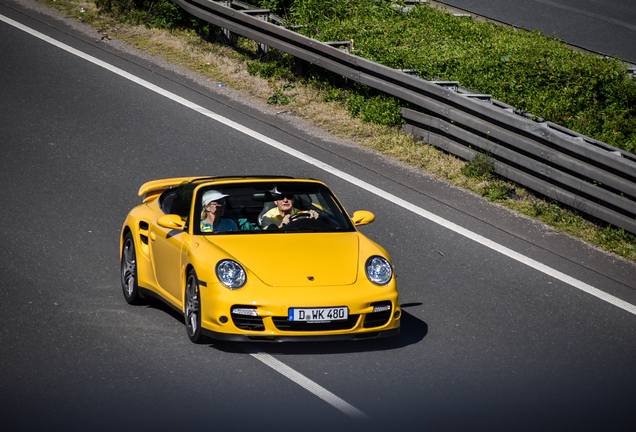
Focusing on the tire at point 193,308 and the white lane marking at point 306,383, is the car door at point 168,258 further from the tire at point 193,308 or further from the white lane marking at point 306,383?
the white lane marking at point 306,383

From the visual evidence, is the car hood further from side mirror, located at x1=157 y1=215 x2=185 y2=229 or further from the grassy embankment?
Answer: the grassy embankment

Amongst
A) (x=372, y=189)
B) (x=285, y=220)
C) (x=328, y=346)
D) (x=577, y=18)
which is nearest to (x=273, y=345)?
(x=328, y=346)

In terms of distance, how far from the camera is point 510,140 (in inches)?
425

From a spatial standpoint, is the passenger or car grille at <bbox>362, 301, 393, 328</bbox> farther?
the passenger

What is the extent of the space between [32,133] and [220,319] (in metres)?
6.85

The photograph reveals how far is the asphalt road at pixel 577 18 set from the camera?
17.4m

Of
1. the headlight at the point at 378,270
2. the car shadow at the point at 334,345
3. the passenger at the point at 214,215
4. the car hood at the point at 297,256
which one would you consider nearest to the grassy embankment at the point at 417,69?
the car shadow at the point at 334,345

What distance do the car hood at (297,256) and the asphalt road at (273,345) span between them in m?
0.63

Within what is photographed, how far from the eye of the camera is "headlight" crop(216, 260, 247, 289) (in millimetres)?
6402

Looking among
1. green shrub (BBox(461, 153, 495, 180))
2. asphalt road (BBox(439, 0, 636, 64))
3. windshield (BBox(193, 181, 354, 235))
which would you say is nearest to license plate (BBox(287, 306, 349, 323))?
windshield (BBox(193, 181, 354, 235))

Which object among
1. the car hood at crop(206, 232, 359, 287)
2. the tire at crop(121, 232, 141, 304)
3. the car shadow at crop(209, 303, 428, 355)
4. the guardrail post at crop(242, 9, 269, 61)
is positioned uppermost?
the guardrail post at crop(242, 9, 269, 61)

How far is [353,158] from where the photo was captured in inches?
462

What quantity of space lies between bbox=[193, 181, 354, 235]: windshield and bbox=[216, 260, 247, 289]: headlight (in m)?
0.65

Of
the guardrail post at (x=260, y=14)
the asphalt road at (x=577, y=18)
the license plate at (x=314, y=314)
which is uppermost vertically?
the asphalt road at (x=577, y=18)
